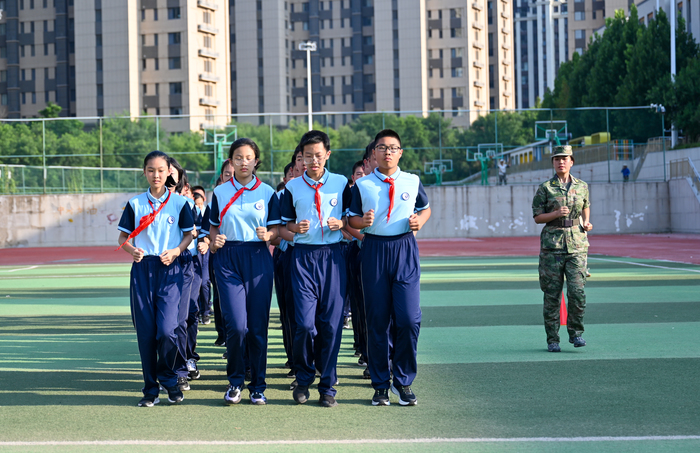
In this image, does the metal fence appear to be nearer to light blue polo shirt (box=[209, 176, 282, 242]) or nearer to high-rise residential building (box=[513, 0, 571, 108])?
light blue polo shirt (box=[209, 176, 282, 242])

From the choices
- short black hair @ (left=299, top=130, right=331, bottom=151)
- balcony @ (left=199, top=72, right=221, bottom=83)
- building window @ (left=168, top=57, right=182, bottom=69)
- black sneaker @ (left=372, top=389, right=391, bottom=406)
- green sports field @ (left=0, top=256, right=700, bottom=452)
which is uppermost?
building window @ (left=168, top=57, right=182, bottom=69)

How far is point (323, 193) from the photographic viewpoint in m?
6.31

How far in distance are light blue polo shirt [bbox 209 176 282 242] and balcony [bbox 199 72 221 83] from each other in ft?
280

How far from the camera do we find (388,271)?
608 centimetres

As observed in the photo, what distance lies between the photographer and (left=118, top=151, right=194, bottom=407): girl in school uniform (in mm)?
6121

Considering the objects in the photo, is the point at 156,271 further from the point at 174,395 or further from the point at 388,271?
the point at 388,271

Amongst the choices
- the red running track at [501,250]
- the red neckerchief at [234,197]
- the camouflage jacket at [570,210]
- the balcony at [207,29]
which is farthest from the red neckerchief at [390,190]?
the balcony at [207,29]

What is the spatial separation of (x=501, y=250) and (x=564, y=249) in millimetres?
19622

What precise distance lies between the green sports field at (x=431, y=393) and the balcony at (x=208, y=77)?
262 feet

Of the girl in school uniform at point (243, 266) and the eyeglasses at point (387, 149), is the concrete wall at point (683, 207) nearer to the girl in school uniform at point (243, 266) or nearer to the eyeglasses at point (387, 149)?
the eyeglasses at point (387, 149)

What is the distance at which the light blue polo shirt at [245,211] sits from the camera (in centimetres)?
622

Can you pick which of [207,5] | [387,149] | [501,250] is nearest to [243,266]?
[387,149]

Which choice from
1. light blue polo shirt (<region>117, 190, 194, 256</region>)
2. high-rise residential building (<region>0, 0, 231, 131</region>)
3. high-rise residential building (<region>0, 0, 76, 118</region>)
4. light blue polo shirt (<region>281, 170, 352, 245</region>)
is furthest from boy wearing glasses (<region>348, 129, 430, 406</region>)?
high-rise residential building (<region>0, 0, 76, 118</region>)

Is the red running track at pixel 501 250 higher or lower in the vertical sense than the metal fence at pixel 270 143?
lower
